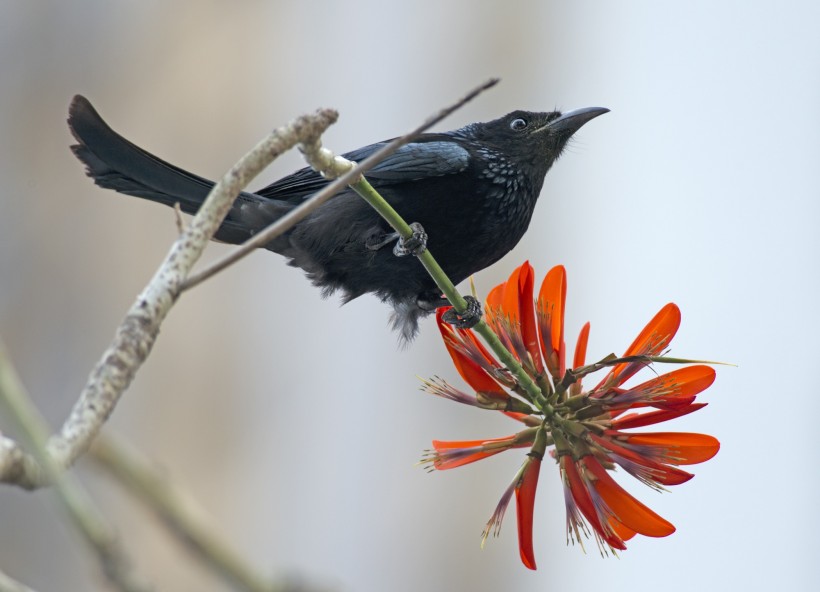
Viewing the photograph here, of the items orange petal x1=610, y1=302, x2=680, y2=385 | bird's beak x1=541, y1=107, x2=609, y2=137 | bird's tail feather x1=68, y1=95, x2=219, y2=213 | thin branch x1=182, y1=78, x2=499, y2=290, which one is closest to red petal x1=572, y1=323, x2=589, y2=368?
orange petal x1=610, y1=302, x2=680, y2=385

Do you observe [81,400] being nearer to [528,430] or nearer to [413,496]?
[528,430]

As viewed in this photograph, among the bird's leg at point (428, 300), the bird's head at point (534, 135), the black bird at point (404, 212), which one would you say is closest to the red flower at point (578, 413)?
the black bird at point (404, 212)

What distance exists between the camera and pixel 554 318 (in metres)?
1.59

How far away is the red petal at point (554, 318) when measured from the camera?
5.15 ft

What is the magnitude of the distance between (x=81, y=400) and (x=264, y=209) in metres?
1.90

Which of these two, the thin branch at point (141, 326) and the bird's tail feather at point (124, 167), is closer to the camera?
the thin branch at point (141, 326)

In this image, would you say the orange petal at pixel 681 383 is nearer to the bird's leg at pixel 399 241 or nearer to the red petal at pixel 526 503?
the red petal at pixel 526 503

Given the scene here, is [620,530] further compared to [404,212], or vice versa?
[404,212]

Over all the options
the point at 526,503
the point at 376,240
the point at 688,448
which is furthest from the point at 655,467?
the point at 376,240

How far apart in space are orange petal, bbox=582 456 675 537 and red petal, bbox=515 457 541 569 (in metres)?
0.07

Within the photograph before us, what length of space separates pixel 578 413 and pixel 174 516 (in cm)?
58

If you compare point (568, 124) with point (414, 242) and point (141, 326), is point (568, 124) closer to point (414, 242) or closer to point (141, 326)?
point (414, 242)

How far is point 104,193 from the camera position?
6.50 metres

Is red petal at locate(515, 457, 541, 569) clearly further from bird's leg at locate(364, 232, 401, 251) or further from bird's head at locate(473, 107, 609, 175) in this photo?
bird's head at locate(473, 107, 609, 175)
